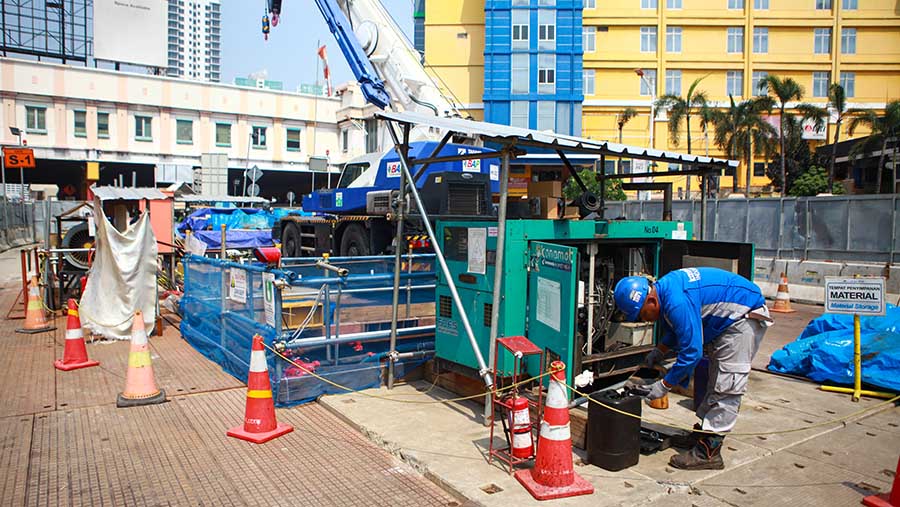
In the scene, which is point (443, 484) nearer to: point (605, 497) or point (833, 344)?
point (605, 497)

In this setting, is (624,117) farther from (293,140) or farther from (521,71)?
(293,140)

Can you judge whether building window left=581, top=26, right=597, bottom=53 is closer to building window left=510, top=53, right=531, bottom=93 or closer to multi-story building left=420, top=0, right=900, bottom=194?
multi-story building left=420, top=0, right=900, bottom=194

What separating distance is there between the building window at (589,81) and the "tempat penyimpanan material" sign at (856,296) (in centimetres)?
4915

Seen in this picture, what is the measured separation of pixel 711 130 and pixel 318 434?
53945 millimetres

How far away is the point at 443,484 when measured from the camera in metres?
4.90

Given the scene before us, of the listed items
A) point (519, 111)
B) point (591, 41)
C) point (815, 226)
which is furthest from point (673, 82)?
point (815, 226)

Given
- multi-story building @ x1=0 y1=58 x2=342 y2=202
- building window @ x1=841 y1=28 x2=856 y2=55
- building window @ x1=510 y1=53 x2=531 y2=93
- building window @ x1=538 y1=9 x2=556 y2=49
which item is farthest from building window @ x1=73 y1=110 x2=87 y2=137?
building window @ x1=841 y1=28 x2=856 y2=55

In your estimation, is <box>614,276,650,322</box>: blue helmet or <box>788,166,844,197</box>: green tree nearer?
<box>614,276,650,322</box>: blue helmet

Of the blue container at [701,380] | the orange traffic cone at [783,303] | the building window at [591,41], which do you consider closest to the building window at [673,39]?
the building window at [591,41]

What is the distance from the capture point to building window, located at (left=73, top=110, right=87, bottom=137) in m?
45.7

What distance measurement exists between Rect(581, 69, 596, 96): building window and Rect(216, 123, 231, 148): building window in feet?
95.0

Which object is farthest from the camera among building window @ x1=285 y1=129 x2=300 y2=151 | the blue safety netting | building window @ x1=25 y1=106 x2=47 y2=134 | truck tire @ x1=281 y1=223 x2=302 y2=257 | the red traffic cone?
building window @ x1=285 y1=129 x2=300 y2=151

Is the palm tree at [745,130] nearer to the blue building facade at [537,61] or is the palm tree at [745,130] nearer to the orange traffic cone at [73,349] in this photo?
the blue building facade at [537,61]

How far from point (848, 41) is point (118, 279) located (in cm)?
6113
